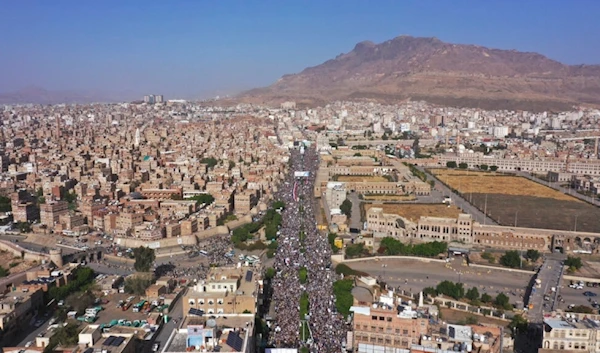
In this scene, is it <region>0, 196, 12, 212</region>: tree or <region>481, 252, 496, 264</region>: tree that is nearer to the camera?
<region>481, 252, 496, 264</region>: tree

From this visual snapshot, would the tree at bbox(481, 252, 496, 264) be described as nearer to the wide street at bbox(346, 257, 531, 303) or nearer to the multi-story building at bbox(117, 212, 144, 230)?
the wide street at bbox(346, 257, 531, 303)

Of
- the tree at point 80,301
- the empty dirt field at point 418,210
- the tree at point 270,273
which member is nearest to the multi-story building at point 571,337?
the tree at point 270,273

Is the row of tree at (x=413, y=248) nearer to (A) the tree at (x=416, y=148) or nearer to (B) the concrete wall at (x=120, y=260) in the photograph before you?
(B) the concrete wall at (x=120, y=260)

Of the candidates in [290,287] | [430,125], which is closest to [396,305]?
[290,287]

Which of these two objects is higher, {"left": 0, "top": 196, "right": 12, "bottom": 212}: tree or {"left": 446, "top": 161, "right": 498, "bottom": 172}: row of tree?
{"left": 446, "top": 161, "right": 498, "bottom": 172}: row of tree

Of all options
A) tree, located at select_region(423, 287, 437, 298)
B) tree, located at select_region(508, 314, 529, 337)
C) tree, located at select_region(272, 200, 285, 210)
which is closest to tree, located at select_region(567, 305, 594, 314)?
tree, located at select_region(508, 314, 529, 337)

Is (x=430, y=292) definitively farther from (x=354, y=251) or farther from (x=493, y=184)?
(x=493, y=184)
